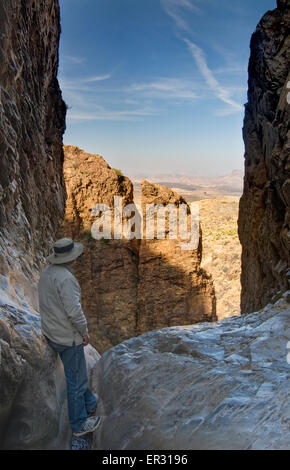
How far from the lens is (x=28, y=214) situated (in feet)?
20.9

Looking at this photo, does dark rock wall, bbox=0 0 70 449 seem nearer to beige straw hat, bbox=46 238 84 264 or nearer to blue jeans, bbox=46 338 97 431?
blue jeans, bbox=46 338 97 431

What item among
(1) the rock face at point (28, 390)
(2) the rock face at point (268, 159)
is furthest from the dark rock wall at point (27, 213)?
(2) the rock face at point (268, 159)

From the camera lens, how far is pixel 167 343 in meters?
4.79

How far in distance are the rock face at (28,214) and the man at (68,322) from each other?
162 mm

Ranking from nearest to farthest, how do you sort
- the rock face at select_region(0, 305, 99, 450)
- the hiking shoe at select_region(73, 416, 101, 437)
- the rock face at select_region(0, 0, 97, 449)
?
the rock face at select_region(0, 305, 99, 450)
the rock face at select_region(0, 0, 97, 449)
the hiking shoe at select_region(73, 416, 101, 437)

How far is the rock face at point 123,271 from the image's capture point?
19047 millimetres

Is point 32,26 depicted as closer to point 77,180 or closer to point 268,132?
point 268,132

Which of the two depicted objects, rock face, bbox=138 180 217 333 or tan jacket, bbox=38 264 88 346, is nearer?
tan jacket, bbox=38 264 88 346

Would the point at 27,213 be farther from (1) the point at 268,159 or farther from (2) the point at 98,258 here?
(2) the point at 98,258

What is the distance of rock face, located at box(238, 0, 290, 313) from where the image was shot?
5.86 metres

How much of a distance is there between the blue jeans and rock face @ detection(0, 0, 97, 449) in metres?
0.14

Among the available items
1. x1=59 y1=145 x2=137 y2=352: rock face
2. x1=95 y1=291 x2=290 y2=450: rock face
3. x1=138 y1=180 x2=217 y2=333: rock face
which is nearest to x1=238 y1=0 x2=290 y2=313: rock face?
x1=95 y1=291 x2=290 y2=450: rock face

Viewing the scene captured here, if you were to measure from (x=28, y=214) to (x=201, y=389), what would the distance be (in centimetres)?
435

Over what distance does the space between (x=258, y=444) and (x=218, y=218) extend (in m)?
28.5
